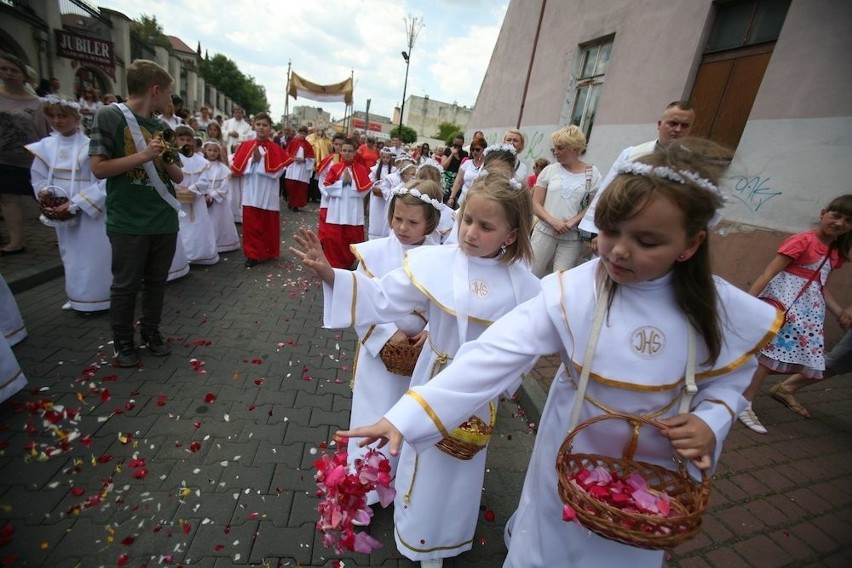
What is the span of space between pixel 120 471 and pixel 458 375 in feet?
8.16

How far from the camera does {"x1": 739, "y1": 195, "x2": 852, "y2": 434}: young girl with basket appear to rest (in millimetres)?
3555

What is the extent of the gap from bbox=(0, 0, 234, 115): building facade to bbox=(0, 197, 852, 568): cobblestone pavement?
14.3m

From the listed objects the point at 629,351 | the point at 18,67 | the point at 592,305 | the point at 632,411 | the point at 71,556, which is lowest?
the point at 71,556

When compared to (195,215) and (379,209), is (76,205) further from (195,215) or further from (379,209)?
(379,209)

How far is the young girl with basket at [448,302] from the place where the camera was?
1912 mm

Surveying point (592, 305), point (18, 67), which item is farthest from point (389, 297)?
point (18, 67)

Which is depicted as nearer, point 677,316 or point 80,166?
point 677,316

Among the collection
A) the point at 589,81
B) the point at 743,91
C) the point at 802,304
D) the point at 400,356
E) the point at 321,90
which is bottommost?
the point at 400,356

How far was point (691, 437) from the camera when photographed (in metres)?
1.27

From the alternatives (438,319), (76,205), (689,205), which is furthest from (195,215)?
(689,205)

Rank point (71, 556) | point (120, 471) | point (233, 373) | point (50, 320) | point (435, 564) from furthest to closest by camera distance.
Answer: point (50, 320), point (233, 373), point (120, 471), point (435, 564), point (71, 556)

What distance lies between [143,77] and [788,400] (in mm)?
7049

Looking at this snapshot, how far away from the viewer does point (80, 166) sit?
4.27 m

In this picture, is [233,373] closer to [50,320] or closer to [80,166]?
[50,320]
